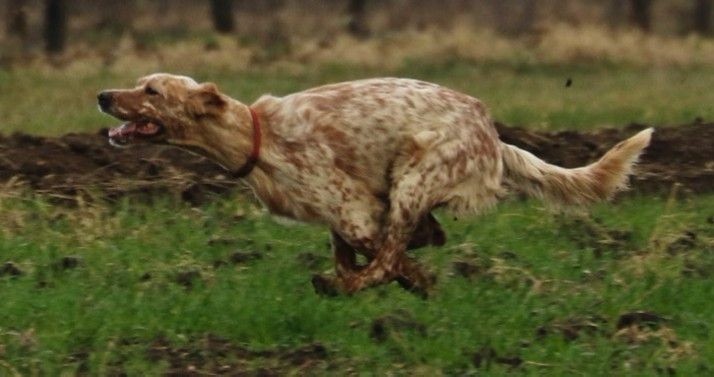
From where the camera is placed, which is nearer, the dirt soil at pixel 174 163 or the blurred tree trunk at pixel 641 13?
the dirt soil at pixel 174 163

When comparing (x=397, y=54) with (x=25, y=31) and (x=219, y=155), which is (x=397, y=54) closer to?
(x=25, y=31)

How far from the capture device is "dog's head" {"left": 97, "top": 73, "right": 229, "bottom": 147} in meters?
7.89

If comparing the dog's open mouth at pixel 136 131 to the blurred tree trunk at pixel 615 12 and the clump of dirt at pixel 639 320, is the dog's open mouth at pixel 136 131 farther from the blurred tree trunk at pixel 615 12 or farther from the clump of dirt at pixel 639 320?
the blurred tree trunk at pixel 615 12

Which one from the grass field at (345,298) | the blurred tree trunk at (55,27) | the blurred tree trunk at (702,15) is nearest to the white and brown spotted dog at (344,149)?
the grass field at (345,298)

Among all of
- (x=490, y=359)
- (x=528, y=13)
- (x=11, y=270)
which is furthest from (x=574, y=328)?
(x=528, y=13)

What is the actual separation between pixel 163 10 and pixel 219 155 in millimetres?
30914

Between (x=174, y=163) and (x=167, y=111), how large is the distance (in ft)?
11.6

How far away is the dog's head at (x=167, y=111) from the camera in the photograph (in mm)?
→ 7887

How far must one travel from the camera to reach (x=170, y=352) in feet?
23.6

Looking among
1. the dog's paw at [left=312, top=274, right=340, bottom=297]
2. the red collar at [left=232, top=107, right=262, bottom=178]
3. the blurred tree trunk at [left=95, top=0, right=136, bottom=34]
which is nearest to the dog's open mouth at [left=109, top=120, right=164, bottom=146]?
the red collar at [left=232, top=107, right=262, bottom=178]

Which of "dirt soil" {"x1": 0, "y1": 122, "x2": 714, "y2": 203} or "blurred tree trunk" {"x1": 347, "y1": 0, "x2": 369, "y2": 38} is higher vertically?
"dirt soil" {"x1": 0, "y1": 122, "x2": 714, "y2": 203}

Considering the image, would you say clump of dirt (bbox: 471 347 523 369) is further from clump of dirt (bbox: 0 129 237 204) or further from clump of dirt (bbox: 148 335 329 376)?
clump of dirt (bbox: 0 129 237 204)

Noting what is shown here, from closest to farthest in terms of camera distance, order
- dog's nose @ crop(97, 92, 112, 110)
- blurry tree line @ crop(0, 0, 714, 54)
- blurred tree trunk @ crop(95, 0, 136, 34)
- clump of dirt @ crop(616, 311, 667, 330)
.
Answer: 1. clump of dirt @ crop(616, 311, 667, 330)
2. dog's nose @ crop(97, 92, 112, 110)
3. blurry tree line @ crop(0, 0, 714, 54)
4. blurred tree trunk @ crop(95, 0, 136, 34)

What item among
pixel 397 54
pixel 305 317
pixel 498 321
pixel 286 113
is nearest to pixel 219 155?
pixel 286 113
